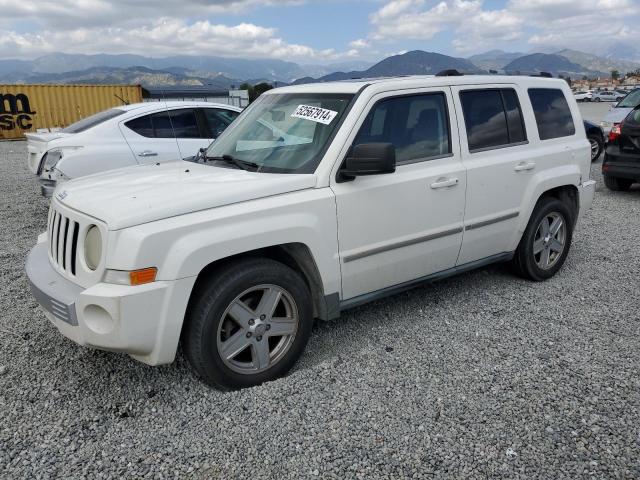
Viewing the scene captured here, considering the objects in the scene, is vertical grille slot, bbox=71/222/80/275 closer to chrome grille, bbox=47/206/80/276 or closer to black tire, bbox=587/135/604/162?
chrome grille, bbox=47/206/80/276

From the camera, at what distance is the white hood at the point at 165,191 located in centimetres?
281

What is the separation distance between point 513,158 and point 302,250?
2.14 m

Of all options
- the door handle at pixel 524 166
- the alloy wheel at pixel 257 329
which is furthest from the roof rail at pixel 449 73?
the alloy wheel at pixel 257 329

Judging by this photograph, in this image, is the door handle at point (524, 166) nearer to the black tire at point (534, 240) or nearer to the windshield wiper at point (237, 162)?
the black tire at point (534, 240)

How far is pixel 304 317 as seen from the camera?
10.9ft

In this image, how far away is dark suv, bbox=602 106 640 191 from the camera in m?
8.55

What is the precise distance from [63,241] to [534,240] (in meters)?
3.90

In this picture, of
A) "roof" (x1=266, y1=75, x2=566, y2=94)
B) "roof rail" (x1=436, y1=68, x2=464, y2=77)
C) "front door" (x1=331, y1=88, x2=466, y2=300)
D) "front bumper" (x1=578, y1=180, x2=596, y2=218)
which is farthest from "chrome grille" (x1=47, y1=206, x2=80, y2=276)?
"front bumper" (x1=578, y1=180, x2=596, y2=218)

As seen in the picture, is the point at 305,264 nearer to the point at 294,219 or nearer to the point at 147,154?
the point at 294,219

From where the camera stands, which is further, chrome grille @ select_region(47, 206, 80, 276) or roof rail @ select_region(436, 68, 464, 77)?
roof rail @ select_region(436, 68, 464, 77)

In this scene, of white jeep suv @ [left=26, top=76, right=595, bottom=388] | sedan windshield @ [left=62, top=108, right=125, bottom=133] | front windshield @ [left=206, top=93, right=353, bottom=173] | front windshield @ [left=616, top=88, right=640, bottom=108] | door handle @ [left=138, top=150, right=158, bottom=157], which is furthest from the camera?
front windshield @ [left=616, top=88, right=640, bottom=108]

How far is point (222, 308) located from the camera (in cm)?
295

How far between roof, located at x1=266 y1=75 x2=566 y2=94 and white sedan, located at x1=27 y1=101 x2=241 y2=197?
→ 3.53 meters

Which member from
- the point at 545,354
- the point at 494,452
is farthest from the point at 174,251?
the point at 545,354
